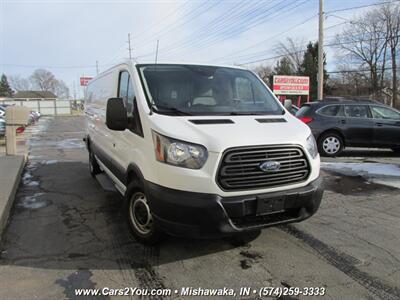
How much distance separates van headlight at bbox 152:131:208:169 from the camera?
349 cm

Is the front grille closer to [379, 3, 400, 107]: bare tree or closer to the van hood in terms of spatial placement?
the van hood

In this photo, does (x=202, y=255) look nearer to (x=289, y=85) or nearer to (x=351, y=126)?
(x=351, y=126)

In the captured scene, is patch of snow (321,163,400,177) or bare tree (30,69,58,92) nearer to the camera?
patch of snow (321,163,400,177)

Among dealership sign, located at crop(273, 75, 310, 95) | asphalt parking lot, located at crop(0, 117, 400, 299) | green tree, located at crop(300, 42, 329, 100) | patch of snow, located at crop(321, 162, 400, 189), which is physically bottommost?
asphalt parking lot, located at crop(0, 117, 400, 299)

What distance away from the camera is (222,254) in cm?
401

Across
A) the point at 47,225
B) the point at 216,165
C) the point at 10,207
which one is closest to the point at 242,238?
the point at 216,165

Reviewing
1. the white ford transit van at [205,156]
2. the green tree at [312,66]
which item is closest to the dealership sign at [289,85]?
the white ford transit van at [205,156]

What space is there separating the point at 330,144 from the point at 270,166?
7642 millimetres

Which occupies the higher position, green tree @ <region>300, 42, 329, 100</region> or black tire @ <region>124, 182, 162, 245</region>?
green tree @ <region>300, 42, 329, 100</region>

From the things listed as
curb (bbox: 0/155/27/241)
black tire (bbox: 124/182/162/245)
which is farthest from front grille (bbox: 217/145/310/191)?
curb (bbox: 0/155/27/241)

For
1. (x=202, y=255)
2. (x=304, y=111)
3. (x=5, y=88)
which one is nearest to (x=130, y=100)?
(x=202, y=255)

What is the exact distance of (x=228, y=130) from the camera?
3.69m

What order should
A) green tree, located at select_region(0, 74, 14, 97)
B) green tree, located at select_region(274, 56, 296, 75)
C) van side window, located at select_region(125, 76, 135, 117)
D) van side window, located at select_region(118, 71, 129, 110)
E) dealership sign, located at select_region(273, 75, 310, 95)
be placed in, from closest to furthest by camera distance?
van side window, located at select_region(125, 76, 135, 117) < van side window, located at select_region(118, 71, 129, 110) < dealership sign, located at select_region(273, 75, 310, 95) < green tree, located at select_region(274, 56, 296, 75) < green tree, located at select_region(0, 74, 14, 97)

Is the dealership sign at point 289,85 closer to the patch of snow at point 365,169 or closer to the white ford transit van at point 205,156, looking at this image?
the patch of snow at point 365,169
